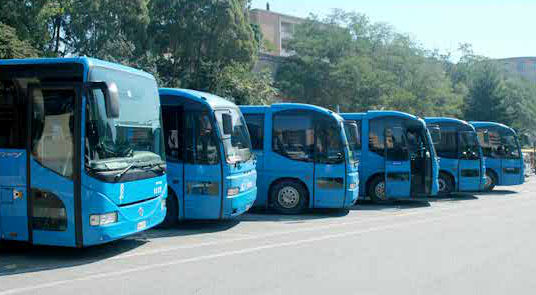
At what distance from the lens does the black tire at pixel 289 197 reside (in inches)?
524

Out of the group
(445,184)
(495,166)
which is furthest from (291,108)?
(495,166)

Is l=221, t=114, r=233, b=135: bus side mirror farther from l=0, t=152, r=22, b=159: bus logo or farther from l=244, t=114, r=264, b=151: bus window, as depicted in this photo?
l=0, t=152, r=22, b=159: bus logo

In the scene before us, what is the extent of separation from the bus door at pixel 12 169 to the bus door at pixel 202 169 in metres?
3.48

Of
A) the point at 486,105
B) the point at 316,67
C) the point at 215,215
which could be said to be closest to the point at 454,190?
the point at 215,215

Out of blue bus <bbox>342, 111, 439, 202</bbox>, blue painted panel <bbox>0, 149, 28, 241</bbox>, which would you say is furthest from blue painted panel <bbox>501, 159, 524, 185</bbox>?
blue painted panel <bbox>0, 149, 28, 241</bbox>

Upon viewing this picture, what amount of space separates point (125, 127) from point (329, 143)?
6.22 meters

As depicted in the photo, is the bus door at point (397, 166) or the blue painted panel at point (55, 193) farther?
the bus door at point (397, 166)

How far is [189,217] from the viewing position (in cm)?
1075

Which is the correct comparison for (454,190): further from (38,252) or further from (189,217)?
(38,252)

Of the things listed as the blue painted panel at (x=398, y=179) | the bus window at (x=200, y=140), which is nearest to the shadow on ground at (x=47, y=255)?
the bus window at (x=200, y=140)

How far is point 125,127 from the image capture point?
8172 millimetres

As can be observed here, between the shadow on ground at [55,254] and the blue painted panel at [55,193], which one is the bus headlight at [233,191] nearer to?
the shadow on ground at [55,254]

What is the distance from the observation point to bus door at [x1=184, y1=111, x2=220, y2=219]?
1057cm

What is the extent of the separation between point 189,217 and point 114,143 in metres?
3.26
